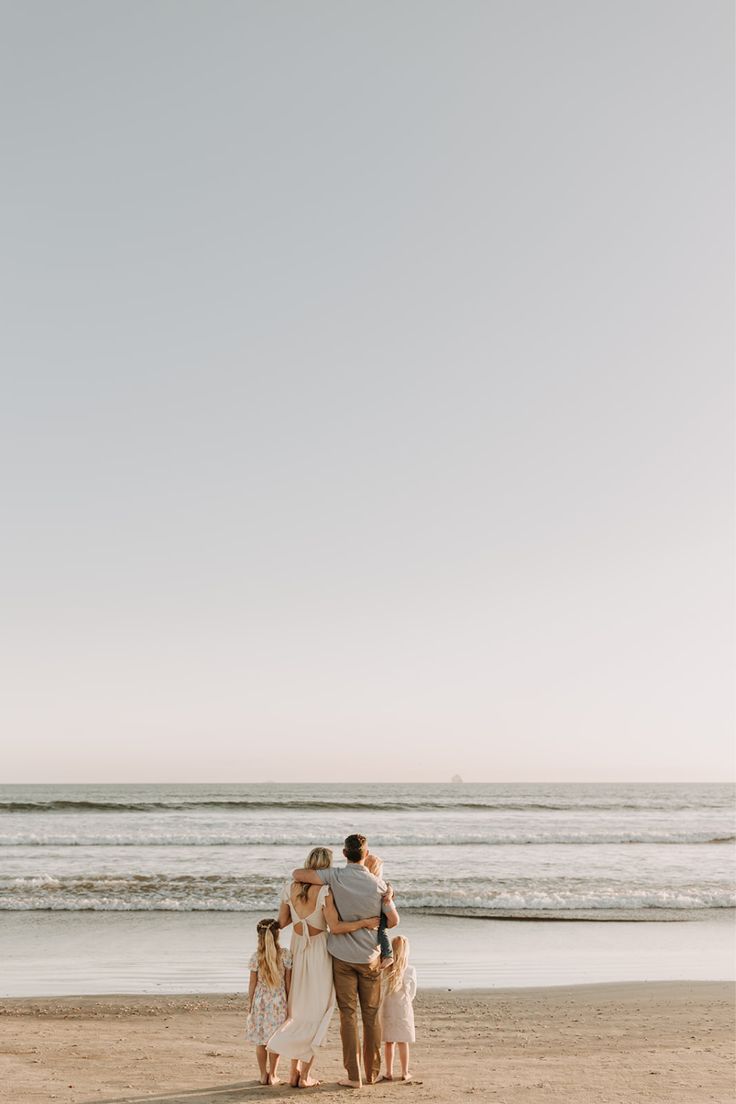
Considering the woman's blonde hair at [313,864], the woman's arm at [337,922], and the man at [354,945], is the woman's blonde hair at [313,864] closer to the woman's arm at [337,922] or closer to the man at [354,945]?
the man at [354,945]

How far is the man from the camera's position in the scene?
6592 mm

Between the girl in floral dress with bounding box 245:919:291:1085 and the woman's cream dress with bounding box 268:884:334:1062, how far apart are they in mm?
74

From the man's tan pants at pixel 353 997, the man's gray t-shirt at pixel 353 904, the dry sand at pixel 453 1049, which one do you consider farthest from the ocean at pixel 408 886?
the man's gray t-shirt at pixel 353 904

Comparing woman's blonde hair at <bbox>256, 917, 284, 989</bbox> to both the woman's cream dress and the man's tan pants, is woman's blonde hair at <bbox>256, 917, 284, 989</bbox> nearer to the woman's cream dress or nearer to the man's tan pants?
the woman's cream dress

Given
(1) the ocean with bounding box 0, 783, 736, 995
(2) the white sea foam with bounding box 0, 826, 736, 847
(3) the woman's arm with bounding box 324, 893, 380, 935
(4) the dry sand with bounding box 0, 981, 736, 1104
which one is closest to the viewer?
(3) the woman's arm with bounding box 324, 893, 380, 935

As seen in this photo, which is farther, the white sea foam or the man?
the white sea foam

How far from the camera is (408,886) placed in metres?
19.0

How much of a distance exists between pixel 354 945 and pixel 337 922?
0.23 meters

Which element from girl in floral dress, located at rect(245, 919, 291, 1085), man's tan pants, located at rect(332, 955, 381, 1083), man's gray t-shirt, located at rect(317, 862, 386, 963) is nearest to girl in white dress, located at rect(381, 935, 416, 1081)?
man's tan pants, located at rect(332, 955, 381, 1083)

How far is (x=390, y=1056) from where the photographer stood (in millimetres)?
7078

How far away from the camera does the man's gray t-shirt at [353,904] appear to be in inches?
259

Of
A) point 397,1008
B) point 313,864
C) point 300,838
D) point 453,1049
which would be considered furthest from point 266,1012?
point 300,838

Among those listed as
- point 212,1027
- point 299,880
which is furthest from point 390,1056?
point 212,1027

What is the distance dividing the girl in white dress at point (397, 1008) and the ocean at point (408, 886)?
176 inches
